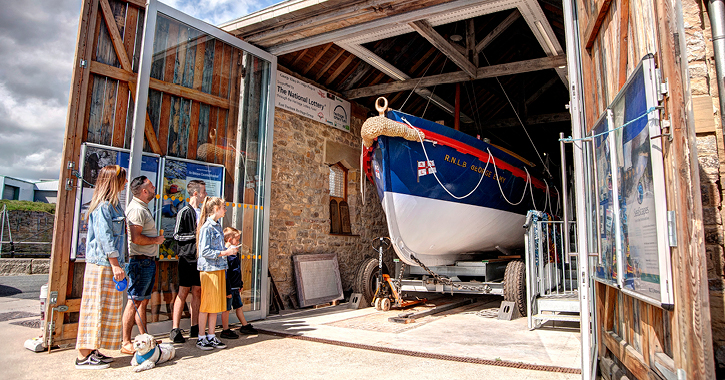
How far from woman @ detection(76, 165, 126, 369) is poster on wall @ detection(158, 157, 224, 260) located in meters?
1.22

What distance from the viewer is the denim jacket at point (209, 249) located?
13.0 ft

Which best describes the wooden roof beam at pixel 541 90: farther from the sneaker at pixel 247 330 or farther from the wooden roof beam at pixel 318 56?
the sneaker at pixel 247 330

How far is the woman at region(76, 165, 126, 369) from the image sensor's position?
323 centimetres

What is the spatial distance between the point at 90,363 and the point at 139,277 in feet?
2.38

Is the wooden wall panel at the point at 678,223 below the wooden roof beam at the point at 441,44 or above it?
below

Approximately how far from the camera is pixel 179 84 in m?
4.88

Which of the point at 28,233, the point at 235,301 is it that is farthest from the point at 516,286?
the point at 28,233

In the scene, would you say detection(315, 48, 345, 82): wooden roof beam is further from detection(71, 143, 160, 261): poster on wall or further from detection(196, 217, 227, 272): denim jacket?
detection(196, 217, 227, 272): denim jacket

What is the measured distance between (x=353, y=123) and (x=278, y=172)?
241cm

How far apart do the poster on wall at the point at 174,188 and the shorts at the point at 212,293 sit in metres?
0.84

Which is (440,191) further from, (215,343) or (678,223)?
(678,223)

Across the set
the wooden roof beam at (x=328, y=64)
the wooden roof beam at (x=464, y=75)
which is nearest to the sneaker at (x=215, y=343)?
the wooden roof beam at (x=328, y=64)

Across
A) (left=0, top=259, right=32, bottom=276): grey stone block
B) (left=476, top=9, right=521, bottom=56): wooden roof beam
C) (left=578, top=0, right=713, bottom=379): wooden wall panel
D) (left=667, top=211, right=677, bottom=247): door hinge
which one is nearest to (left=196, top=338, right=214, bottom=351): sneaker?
(left=578, top=0, right=713, bottom=379): wooden wall panel

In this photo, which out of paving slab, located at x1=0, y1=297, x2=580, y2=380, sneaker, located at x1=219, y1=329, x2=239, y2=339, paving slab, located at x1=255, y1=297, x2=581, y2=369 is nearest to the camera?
paving slab, located at x1=0, y1=297, x2=580, y2=380
